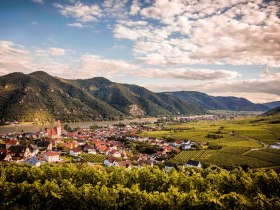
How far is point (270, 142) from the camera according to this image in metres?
88.4

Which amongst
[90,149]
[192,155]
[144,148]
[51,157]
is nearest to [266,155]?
[192,155]

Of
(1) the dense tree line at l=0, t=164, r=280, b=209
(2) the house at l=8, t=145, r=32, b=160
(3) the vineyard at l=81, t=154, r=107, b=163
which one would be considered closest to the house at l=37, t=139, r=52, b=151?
Answer: (2) the house at l=8, t=145, r=32, b=160

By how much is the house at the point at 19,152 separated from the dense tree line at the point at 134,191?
38798 millimetres

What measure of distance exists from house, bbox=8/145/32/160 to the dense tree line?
127 feet

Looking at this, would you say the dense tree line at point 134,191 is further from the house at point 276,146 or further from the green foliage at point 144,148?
the house at point 276,146

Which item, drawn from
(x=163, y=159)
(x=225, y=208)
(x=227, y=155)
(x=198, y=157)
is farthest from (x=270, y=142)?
(x=225, y=208)

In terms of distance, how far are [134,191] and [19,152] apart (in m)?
57.8

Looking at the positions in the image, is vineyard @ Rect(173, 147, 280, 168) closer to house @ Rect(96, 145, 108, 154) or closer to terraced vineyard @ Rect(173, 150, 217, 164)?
terraced vineyard @ Rect(173, 150, 217, 164)

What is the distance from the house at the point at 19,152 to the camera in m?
68.2

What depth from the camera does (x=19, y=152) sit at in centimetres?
7012

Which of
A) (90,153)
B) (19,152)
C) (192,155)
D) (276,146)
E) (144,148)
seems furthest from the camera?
(144,148)

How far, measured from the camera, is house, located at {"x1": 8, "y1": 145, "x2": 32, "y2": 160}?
224ft

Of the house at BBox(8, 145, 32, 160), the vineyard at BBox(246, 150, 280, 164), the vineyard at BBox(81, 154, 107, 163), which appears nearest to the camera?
the vineyard at BBox(246, 150, 280, 164)

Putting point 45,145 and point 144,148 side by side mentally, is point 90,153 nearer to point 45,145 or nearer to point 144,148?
point 45,145
